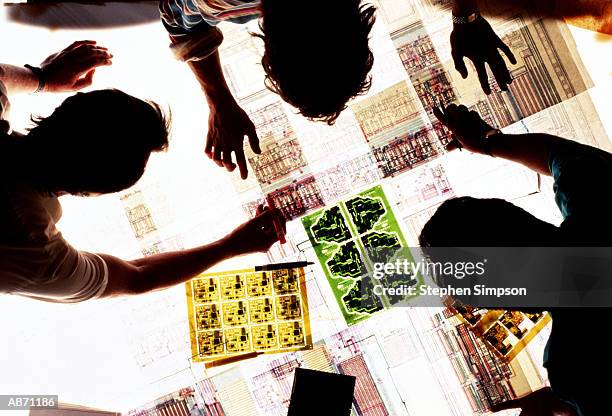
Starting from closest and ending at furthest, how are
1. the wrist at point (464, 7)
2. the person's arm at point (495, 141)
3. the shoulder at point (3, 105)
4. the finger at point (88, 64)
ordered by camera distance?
the shoulder at point (3, 105) < the person's arm at point (495, 141) < the wrist at point (464, 7) < the finger at point (88, 64)

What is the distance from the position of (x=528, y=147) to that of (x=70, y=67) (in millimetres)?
1271

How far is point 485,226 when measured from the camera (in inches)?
31.9

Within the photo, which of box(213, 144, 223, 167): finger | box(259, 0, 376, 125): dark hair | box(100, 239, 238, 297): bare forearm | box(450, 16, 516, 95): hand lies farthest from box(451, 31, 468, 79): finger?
box(100, 239, 238, 297): bare forearm

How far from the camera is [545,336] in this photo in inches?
48.8

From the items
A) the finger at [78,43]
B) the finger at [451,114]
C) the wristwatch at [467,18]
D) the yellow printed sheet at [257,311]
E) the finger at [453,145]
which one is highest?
the finger at [78,43]

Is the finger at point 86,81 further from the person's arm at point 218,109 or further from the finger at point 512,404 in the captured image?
the finger at point 512,404

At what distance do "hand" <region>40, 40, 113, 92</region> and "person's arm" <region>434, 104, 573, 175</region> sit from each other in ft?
3.30

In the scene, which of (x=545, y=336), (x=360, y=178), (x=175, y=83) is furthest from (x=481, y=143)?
(x=175, y=83)

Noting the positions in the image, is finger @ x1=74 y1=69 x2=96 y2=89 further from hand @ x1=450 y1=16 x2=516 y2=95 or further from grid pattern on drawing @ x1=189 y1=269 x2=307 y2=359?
hand @ x1=450 y1=16 x2=516 y2=95

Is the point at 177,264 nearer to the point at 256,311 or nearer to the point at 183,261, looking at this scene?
the point at 183,261

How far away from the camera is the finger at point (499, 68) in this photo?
1191 millimetres

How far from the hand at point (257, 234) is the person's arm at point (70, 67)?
643 millimetres

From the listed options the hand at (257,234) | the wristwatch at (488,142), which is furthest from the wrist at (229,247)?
the wristwatch at (488,142)

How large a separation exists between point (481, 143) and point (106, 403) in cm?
133
